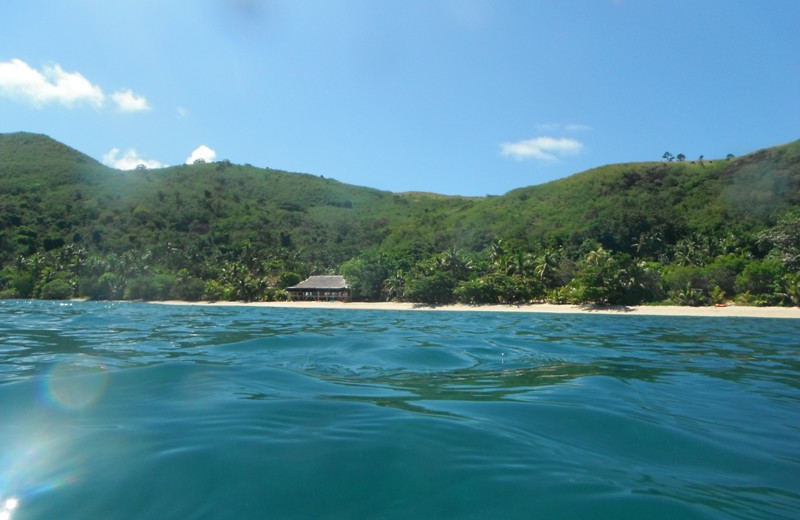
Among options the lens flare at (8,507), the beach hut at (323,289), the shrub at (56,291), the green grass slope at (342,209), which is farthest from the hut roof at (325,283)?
the lens flare at (8,507)

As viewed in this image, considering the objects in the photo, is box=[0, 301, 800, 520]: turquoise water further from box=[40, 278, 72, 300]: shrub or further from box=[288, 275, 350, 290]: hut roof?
box=[40, 278, 72, 300]: shrub

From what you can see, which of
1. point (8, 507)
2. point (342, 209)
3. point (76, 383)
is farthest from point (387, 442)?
point (342, 209)

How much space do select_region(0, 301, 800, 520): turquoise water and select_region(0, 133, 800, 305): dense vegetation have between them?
43.1 m

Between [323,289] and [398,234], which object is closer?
[323,289]

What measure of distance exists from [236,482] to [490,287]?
168 ft

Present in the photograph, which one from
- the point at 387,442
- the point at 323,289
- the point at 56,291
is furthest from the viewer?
the point at 56,291

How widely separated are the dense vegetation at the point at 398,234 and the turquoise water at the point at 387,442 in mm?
43106

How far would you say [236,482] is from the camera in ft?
11.4

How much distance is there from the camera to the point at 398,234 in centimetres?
11094

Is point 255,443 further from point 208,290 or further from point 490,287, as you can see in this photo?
point 208,290

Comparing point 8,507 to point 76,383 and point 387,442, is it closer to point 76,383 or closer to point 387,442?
point 387,442

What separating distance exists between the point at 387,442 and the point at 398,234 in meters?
→ 107

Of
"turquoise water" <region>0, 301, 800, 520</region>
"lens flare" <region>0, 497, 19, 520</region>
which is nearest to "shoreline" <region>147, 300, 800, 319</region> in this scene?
"turquoise water" <region>0, 301, 800, 520</region>

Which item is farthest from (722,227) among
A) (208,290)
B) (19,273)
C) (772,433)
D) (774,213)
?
(19,273)
